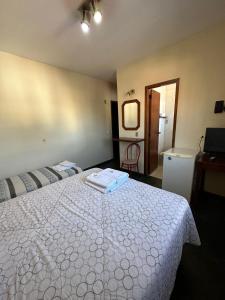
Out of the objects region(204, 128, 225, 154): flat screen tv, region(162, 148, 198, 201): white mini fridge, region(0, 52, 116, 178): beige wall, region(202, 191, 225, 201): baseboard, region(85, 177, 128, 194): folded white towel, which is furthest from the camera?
region(0, 52, 116, 178): beige wall

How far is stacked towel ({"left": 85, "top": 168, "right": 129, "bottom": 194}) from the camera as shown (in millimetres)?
1415

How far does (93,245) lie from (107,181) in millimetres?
698

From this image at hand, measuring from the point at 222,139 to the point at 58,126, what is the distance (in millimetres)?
3092

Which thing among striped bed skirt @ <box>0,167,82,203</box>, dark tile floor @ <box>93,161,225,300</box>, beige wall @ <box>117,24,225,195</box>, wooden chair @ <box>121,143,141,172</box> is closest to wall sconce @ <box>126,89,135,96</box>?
beige wall @ <box>117,24,225,195</box>

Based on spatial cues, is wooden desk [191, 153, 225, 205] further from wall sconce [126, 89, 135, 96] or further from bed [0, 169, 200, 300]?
wall sconce [126, 89, 135, 96]

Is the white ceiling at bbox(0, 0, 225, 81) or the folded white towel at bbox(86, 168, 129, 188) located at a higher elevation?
the white ceiling at bbox(0, 0, 225, 81)

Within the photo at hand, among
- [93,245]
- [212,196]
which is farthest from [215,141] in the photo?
[93,245]

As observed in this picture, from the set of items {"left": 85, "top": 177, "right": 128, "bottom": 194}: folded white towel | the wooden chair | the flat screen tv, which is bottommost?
the wooden chair

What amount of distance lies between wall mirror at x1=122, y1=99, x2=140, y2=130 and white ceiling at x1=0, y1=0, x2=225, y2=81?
0.95 metres

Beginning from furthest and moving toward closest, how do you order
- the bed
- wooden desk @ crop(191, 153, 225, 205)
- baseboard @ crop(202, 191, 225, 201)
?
baseboard @ crop(202, 191, 225, 201) → wooden desk @ crop(191, 153, 225, 205) → the bed

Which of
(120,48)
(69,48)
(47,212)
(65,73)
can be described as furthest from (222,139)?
(65,73)

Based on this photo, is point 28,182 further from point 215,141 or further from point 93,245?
point 215,141

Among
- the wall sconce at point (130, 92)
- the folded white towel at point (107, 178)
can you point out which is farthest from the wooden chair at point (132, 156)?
the folded white towel at point (107, 178)

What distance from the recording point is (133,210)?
1101 millimetres
